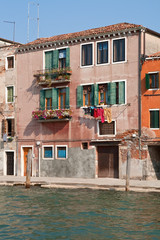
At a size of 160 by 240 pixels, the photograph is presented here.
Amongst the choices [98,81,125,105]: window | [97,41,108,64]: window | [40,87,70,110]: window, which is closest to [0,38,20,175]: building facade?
[40,87,70,110]: window

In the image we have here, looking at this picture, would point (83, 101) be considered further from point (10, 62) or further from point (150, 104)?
point (10, 62)

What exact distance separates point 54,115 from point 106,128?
4.04 meters

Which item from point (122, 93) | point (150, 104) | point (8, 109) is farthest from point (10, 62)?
point (150, 104)

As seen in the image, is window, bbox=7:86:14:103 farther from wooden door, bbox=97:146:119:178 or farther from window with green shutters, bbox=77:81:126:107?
wooden door, bbox=97:146:119:178

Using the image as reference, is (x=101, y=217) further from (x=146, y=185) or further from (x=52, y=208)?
(x=146, y=185)

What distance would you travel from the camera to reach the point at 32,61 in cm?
3775

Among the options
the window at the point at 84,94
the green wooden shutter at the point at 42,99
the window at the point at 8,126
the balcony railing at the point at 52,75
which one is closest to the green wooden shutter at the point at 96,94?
the window at the point at 84,94

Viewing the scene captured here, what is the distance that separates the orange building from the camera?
105 ft

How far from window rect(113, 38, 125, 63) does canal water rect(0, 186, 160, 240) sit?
10.0m

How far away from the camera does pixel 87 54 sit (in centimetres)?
3488

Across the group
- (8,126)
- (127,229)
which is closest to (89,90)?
(8,126)

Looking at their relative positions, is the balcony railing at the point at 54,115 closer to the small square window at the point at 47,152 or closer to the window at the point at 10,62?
the small square window at the point at 47,152

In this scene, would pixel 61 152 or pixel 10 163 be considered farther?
pixel 10 163

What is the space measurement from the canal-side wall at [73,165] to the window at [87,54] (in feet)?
20.3
